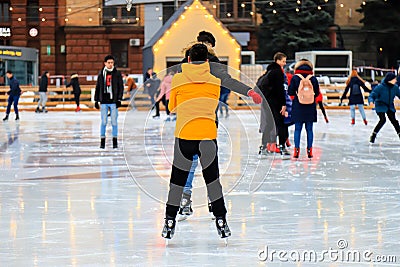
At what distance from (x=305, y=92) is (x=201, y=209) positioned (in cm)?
441

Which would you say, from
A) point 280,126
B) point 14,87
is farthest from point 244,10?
point 280,126

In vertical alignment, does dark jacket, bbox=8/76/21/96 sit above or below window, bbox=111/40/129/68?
below

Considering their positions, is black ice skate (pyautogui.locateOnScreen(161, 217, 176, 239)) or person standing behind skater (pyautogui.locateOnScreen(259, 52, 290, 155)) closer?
black ice skate (pyautogui.locateOnScreen(161, 217, 176, 239))

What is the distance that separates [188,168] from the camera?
230 inches

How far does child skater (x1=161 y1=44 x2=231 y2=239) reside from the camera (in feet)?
18.7

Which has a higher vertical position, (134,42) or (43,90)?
(134,42)

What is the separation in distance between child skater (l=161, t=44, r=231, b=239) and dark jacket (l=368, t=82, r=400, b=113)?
817cm

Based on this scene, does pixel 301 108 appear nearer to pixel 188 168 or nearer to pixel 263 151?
pixel 263 151

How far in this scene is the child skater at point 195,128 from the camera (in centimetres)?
571

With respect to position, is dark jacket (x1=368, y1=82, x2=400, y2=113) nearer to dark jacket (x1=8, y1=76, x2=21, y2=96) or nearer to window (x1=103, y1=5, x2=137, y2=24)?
dark jacket (x1=8, y1=76, x2=21, y2=96)

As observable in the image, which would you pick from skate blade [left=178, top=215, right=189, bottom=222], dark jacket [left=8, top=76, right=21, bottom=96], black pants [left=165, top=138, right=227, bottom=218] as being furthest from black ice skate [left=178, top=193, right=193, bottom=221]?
dark jacket [left=8, top=76, right=21, bottom=96]

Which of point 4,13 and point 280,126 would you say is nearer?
point 280,126

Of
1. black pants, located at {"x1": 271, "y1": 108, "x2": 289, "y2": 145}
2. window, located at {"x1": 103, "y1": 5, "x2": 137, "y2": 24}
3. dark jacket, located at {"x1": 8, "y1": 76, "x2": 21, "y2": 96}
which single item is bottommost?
black pants, located at {"x1": 271, "y1": 108, "x2": 289, "y2": 145}

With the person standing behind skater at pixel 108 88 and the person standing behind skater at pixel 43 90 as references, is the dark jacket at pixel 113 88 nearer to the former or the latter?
the person standing behind skater at pixel 108 88
